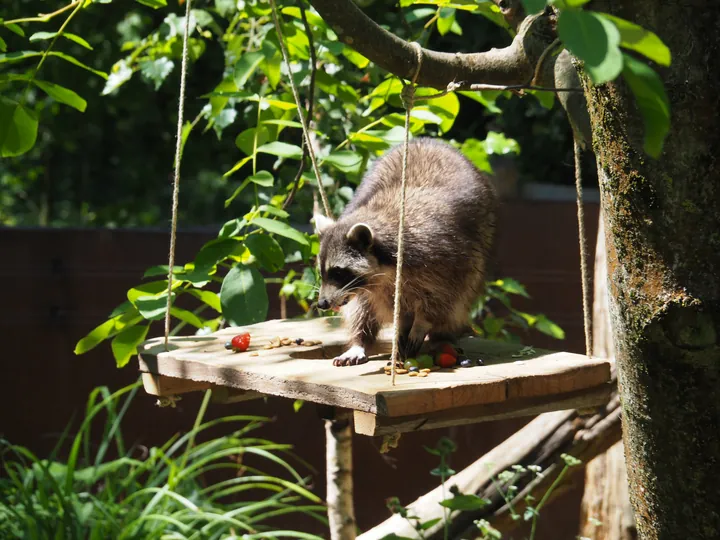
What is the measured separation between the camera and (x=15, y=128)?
2561 millimetres

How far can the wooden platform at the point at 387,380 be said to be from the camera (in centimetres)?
206

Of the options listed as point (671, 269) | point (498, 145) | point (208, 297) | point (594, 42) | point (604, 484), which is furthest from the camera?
point (604, 484)

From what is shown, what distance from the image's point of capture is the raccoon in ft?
10.2

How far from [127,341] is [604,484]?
7.48 feet

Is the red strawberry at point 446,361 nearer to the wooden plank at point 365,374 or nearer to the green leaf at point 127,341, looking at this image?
the wooden plank at point 365,374

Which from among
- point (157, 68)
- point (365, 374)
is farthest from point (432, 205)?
point (157, 68)

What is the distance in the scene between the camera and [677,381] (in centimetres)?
176

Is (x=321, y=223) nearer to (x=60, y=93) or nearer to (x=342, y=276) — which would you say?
(x=342, y=276)

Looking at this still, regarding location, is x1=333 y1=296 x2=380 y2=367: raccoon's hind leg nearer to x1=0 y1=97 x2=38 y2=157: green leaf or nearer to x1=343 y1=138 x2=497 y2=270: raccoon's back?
x1=343 y1=138 x2=497 y2=270: raccoon's back

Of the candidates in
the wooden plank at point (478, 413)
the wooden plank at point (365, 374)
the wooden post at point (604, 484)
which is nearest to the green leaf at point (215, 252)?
the wooden plank at point (365, 374)

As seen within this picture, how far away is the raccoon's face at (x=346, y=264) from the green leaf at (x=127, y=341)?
0.60 meters

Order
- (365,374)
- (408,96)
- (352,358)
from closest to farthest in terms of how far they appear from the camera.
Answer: (365,374) < (408,96) < (352,358)

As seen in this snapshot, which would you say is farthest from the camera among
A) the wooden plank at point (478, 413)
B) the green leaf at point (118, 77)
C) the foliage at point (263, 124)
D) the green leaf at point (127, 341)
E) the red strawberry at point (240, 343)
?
the green leaf at point (118, 77)

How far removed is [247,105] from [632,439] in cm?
300
